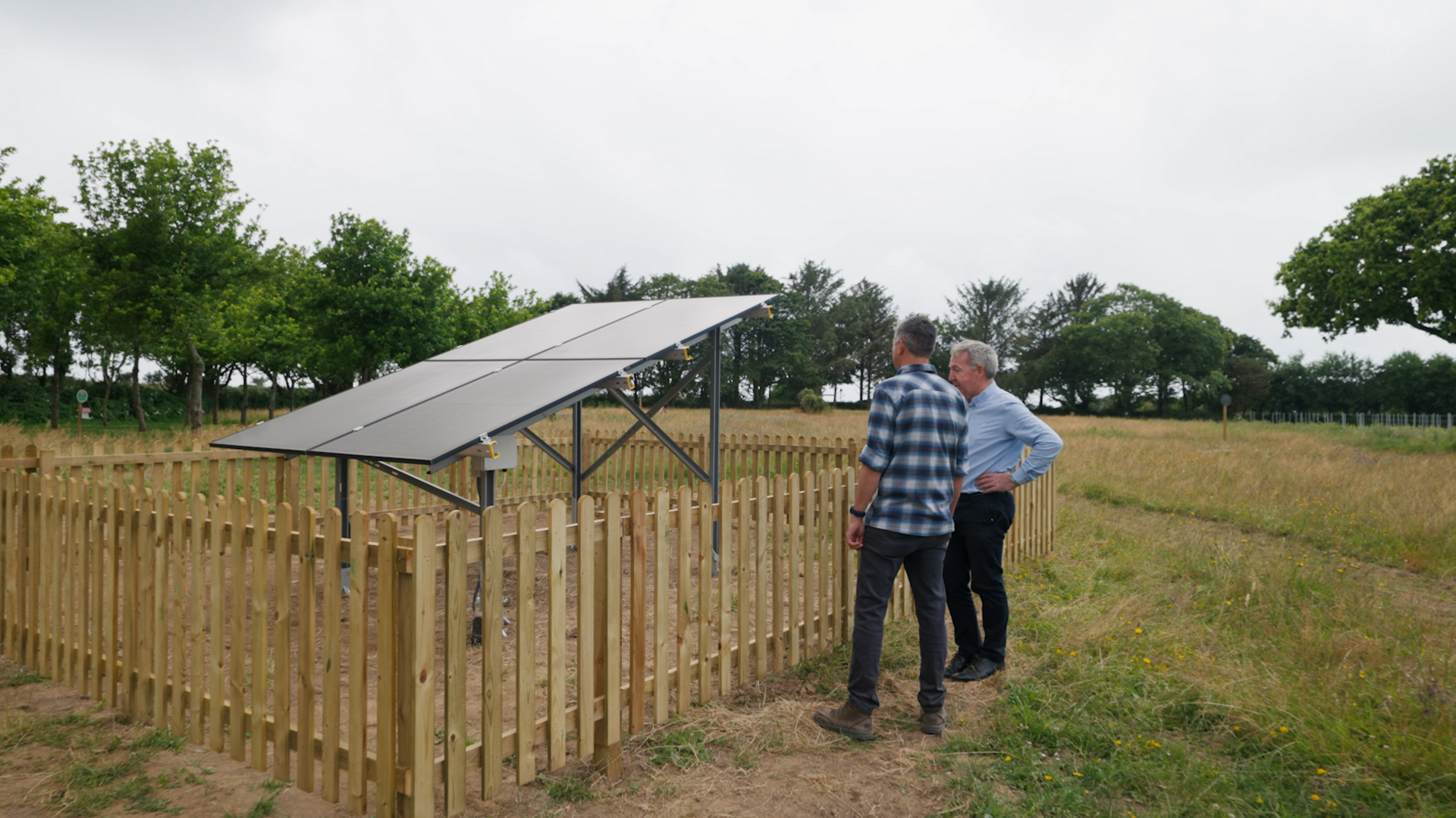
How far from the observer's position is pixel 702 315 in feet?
22.8

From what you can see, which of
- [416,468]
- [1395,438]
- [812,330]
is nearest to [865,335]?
[812,330]

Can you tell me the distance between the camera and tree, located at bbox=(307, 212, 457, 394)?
27453mm

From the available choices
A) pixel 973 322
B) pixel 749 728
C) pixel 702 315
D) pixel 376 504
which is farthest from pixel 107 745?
pixel 973 322

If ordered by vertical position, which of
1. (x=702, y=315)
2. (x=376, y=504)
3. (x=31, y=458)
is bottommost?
(x=376, y=504)

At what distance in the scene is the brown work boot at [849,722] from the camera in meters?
4.09

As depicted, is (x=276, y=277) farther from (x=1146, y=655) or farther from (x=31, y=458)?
(x=1146, y=655)

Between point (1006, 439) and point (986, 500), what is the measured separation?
0.39 meters

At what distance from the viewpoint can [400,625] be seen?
121 inches

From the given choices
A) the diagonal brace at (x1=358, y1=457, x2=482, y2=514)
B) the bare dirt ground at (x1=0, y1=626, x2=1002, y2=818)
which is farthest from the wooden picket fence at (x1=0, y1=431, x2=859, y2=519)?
the bare dirt ground at (x1=0, y1=626, x2=1002, y2=818)

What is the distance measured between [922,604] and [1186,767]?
135 centimetres

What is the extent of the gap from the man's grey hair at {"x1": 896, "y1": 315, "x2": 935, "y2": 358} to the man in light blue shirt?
711mm

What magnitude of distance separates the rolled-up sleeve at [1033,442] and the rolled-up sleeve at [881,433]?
1.18m

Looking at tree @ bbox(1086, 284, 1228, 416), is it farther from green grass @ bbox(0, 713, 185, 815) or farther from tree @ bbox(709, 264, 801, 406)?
green grass @ bbox(0, 713, 185, 815)

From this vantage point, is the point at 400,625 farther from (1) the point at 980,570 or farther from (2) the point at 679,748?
(1) the point at 980,570
